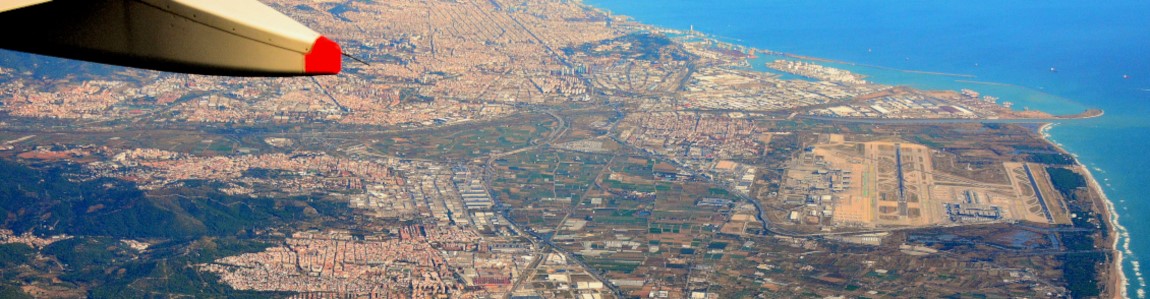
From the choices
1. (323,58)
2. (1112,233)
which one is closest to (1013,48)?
(1112,233)

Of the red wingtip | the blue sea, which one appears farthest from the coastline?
the red wingtip

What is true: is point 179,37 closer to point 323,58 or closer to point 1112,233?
point 323,58

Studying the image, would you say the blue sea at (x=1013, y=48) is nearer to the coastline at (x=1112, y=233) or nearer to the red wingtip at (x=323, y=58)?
the coastline at (x=1112, y=233)

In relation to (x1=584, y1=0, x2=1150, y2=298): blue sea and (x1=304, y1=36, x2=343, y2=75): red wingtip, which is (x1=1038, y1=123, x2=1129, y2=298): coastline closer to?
(x1=584, y1=0, x2=1150, y2=298): blue sea

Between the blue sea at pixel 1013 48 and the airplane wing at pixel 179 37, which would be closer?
the airplane wing at pixel 179 37

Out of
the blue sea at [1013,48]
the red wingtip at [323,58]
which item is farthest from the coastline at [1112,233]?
the red wingtip at [323,58]

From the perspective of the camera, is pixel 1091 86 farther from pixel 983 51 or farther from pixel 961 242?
pixel 961 242

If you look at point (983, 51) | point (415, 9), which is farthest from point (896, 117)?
point (415, 9)
